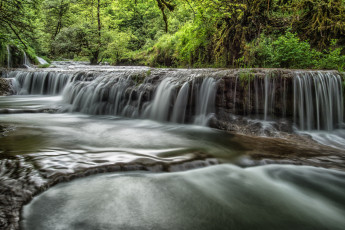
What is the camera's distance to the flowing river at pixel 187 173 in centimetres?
161

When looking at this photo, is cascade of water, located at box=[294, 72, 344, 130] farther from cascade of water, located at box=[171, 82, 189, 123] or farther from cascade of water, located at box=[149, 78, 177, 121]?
cascade of water, located at box=[149, 78, 177, 121]

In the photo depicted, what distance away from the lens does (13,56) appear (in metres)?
12.2

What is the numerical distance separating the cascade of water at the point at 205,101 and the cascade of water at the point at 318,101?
1.80 metres

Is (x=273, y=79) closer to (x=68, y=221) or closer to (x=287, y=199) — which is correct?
(x=287, y=199)

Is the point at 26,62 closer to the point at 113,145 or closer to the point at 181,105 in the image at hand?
the point at 181,105

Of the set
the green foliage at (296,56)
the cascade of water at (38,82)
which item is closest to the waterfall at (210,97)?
the green foliage at (296,56)

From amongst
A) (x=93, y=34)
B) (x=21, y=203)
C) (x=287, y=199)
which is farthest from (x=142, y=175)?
(x=93, y=34)

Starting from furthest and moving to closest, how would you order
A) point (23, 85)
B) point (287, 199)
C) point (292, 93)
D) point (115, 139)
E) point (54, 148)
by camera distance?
1. point (23, 85)
2. point (292, 93)
3. point (115, 139)
4. point (54, 148)
5. point (287, 199)

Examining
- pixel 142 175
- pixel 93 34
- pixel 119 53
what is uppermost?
pixel 93 34

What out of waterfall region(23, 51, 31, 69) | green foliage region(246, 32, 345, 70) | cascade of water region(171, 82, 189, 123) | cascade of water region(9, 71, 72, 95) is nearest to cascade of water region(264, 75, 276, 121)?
green foliage region(246, 32, 345, 70)

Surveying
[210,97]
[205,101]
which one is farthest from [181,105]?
[210,97]

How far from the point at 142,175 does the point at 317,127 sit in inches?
168

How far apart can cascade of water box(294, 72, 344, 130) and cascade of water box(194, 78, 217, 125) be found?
1.80m

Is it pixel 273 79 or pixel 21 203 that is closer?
pixel 21 203
